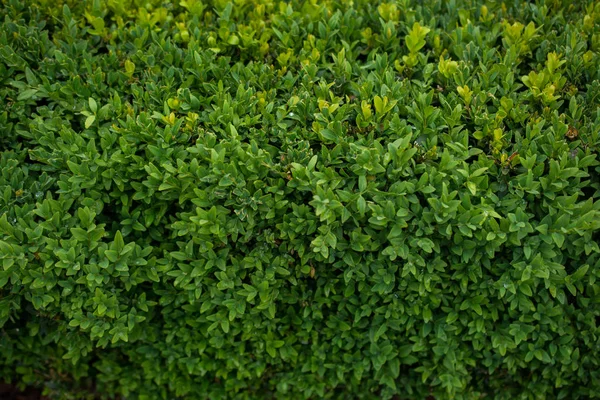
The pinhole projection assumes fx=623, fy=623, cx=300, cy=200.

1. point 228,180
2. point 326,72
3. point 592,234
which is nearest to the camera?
point 228,180

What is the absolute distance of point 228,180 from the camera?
276cm

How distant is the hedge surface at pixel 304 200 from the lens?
111 inches

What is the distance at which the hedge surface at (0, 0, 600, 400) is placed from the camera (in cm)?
283

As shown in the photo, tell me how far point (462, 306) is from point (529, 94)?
1.10 m

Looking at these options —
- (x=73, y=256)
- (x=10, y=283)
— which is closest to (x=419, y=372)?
(x=73, y=256)

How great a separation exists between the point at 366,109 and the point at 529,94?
2.79ft

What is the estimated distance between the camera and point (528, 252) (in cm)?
277

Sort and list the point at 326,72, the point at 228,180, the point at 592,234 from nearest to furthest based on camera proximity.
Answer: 1. the point at 228,180
2. the point at 592,234
3. the point at 326,72

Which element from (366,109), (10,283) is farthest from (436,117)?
(10,283)

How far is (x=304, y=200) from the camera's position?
2.98m

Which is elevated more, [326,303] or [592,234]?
[592,234]

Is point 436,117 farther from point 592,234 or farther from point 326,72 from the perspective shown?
point 592,234

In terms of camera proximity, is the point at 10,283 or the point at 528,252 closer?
the point at 528,252

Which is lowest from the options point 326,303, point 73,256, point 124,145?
point 326,303
